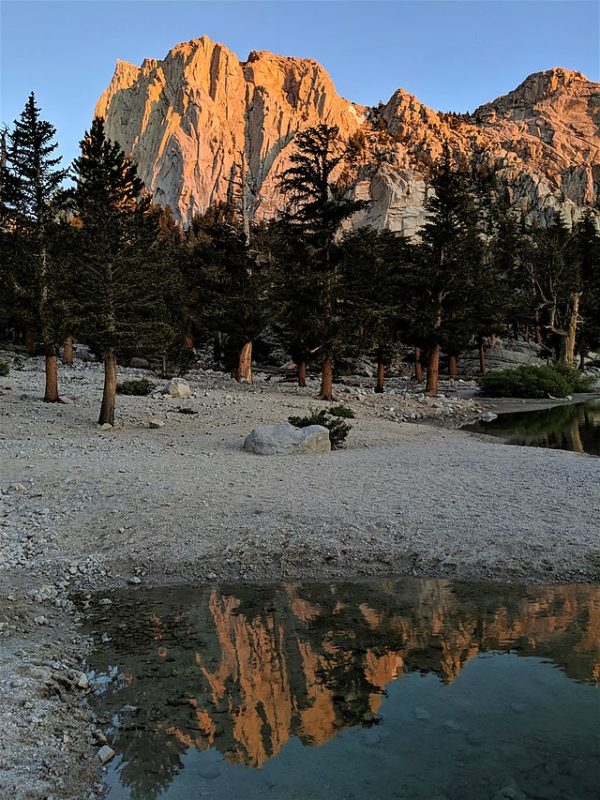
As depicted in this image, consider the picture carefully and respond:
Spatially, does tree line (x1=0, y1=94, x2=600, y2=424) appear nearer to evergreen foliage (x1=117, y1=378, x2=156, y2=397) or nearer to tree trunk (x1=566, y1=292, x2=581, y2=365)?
tree trunk (x1=566, y1=292, x2=581, y2=365)

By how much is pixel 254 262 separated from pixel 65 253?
44.5ft

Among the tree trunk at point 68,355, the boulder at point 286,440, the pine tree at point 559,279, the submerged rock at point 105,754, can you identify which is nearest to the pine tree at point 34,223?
the boulder at point 286,440

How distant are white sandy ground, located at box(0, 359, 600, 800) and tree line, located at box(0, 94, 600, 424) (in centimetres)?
691

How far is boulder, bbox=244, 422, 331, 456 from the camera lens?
1752 cm

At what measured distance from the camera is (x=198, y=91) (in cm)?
15100

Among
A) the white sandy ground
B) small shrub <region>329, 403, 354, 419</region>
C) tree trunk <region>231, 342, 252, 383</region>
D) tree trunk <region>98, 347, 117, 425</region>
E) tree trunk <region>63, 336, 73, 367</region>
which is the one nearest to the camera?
the white sandy ground

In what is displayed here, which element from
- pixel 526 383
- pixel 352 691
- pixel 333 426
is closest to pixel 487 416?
pixel 526 383

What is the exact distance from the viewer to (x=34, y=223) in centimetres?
2422

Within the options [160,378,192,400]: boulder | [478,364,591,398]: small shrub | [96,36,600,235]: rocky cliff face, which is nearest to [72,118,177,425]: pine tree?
[160,378,192,400]: boulder

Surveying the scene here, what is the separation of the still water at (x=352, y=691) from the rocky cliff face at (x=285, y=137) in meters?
121

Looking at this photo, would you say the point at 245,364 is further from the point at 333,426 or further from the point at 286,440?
the point at 286,440

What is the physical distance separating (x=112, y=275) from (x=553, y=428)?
22333mm

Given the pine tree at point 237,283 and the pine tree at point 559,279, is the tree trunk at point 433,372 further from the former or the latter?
the pine tree at point 559,279

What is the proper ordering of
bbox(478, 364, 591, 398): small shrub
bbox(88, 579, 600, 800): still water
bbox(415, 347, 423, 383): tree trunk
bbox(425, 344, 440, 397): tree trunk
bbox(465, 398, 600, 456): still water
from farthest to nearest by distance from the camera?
bbox(415, 347, 423, 383): tree trunk, bbox(478, 364, 591, 398): small shrub, bbox(425, 344, 440, 397): tree trunk, bbox(465, 398, 600, 456): still water, bbox(88, 579, 600, 800): still water
